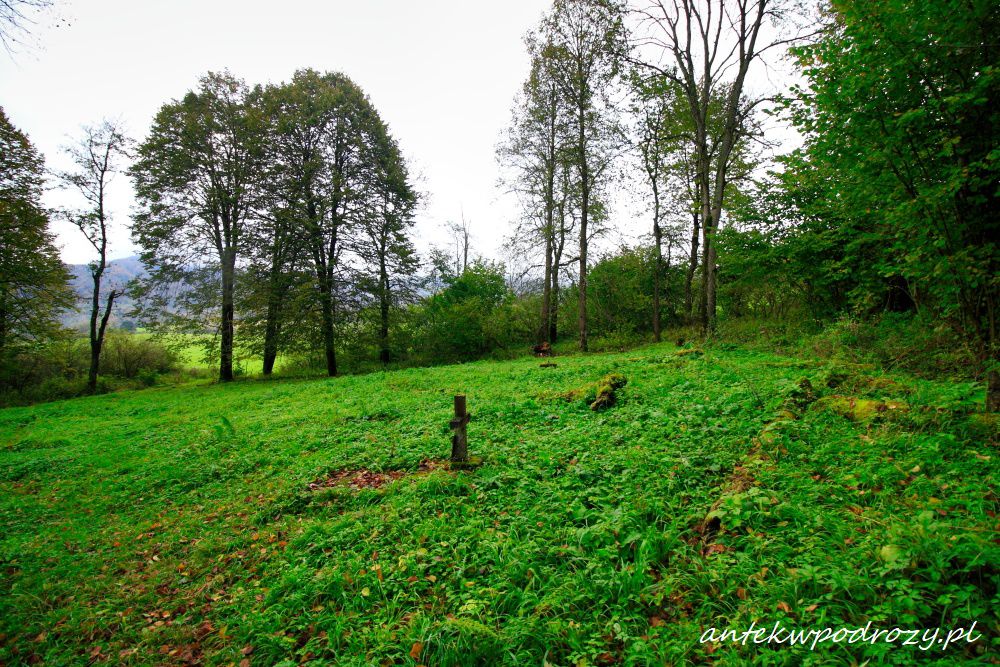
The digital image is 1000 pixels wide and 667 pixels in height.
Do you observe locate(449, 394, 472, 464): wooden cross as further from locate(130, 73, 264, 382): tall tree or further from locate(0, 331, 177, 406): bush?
locate(0, 331, 177, 406): bush

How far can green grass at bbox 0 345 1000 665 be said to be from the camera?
7.40 feet

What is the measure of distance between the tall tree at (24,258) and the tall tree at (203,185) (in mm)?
3282

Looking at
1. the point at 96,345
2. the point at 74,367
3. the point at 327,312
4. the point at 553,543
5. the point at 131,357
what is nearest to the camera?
the point at 553,543

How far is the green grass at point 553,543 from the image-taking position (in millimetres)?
2256

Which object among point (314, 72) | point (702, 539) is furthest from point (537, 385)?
point (314, 72)

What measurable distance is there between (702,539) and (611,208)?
18.8 metres

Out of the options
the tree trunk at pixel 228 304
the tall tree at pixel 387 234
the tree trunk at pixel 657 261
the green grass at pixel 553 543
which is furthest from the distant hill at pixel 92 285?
the tree trunk at pixel 657 261

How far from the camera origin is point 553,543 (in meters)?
3.23

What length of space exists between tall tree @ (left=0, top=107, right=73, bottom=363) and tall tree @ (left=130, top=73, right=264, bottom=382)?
129 inches

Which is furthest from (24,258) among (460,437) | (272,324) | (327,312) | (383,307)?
(460,437)

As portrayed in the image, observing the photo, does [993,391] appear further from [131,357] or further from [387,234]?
[131,357]

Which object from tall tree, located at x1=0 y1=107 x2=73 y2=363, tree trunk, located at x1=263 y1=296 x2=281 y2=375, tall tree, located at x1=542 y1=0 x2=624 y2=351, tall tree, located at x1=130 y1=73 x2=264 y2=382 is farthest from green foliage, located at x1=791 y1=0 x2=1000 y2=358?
tall tree, located at x1=0 y1=107 x2=73 y2=363

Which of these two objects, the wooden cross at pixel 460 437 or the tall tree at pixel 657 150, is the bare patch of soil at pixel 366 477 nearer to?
the wooden cross at pixel 460 437

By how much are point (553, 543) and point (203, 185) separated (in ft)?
73.2
